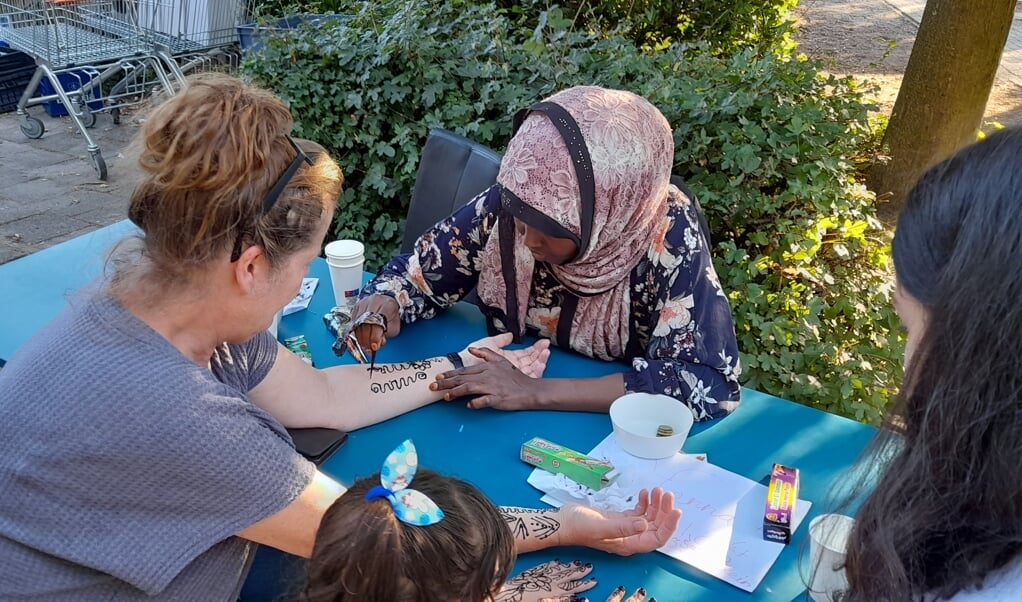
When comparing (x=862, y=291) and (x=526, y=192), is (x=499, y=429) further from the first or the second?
(x=862, y=291)

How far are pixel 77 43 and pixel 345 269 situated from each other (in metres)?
4.61

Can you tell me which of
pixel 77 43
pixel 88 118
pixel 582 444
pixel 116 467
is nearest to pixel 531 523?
pixel 582 444

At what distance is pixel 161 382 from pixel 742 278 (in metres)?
2.30

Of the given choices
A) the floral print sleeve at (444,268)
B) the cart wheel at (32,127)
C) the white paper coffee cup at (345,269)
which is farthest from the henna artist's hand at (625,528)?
the cart wheel at (32,127)

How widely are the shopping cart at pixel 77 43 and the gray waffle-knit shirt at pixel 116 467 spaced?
15.5 feet

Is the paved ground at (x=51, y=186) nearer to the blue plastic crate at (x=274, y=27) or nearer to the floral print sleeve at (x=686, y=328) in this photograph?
the blue plastic crate at (x=274, y=27)

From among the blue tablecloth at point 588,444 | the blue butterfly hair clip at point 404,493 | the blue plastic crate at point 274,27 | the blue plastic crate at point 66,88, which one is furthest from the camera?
the blue plastic crate at point 66,88

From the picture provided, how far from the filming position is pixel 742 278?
3068mm

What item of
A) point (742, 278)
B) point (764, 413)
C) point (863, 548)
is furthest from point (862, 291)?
point (863, 548)

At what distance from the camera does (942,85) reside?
432cm

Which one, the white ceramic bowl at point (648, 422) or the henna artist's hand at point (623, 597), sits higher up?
the white ceramic bowl at point (648, 422)

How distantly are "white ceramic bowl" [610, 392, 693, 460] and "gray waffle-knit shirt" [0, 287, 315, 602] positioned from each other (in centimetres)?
76

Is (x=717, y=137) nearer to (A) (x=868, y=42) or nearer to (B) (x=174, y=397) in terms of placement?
(B) (x=174, y=397)

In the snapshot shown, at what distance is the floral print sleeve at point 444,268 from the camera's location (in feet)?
7.61
